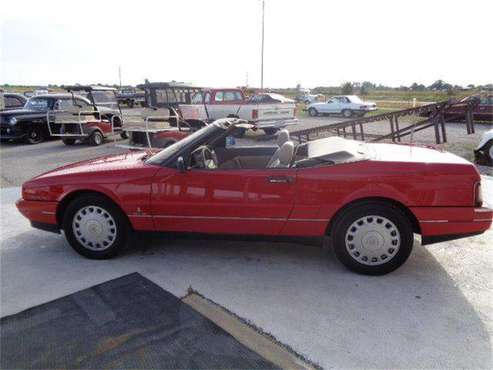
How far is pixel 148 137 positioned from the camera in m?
10.0

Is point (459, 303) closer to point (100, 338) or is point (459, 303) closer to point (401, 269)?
point (401, 269)

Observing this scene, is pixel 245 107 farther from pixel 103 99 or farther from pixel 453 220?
pixel 453 220

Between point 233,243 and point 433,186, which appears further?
point 233,243

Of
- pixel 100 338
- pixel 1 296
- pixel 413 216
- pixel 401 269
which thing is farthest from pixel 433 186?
pixel 1 296

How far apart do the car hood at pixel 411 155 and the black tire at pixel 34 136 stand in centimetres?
1210

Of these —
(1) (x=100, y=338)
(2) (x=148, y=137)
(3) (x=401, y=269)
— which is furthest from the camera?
(2) (x=148, y=137)

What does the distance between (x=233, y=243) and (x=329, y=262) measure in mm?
1049

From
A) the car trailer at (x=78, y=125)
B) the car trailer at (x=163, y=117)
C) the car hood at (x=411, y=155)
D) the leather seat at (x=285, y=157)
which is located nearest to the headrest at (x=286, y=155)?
the leather seat at (x=285, y=157)

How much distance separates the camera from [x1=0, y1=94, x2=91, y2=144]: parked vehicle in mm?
12031

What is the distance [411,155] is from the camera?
3.41 metres

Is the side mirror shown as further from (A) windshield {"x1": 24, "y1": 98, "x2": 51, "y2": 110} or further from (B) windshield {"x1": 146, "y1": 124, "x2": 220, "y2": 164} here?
(A) windshield {"x1": 24, "y1": 98, "x2": 51, "y2": 110}

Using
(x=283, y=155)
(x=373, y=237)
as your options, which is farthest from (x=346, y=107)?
(x=373, y=237)

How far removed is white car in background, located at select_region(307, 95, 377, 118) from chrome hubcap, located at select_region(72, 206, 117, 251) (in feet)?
78.5

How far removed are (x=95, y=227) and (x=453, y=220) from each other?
3.27 m
